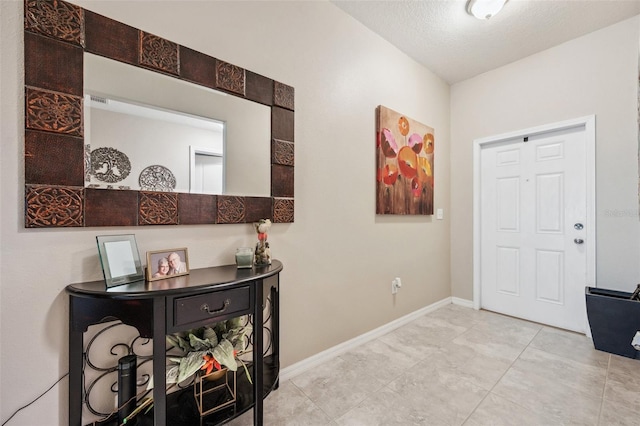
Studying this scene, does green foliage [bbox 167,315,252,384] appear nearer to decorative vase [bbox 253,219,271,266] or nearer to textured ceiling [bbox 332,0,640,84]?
decorative vase [bbox 253,219,271,266]

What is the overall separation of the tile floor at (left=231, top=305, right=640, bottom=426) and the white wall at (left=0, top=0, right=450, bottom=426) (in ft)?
0.91

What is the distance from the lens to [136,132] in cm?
130

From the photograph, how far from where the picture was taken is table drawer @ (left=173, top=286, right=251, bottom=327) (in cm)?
110

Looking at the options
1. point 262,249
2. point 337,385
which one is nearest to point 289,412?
point 337,385

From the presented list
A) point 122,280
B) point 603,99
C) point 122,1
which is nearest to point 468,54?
point 603,99

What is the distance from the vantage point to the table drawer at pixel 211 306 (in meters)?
1.10

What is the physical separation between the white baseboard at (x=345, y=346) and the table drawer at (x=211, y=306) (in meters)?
0.84

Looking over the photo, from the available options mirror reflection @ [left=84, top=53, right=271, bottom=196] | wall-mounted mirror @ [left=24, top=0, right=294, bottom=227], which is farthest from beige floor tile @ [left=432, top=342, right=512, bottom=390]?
mirror reflection @ [left=84, top=53, right=271, bottom=196]

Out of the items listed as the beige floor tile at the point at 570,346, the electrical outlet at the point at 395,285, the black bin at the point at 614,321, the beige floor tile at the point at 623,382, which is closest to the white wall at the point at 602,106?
the black bin at the point at 614,321

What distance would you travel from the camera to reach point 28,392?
107 centimetres

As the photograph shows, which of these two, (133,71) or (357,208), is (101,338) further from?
(357,208)

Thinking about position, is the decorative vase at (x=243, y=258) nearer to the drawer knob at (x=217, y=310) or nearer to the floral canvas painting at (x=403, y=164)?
the drawer knob at (x=217, y=310)

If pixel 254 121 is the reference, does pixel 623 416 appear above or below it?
below

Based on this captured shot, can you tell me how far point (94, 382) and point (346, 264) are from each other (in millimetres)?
1623
